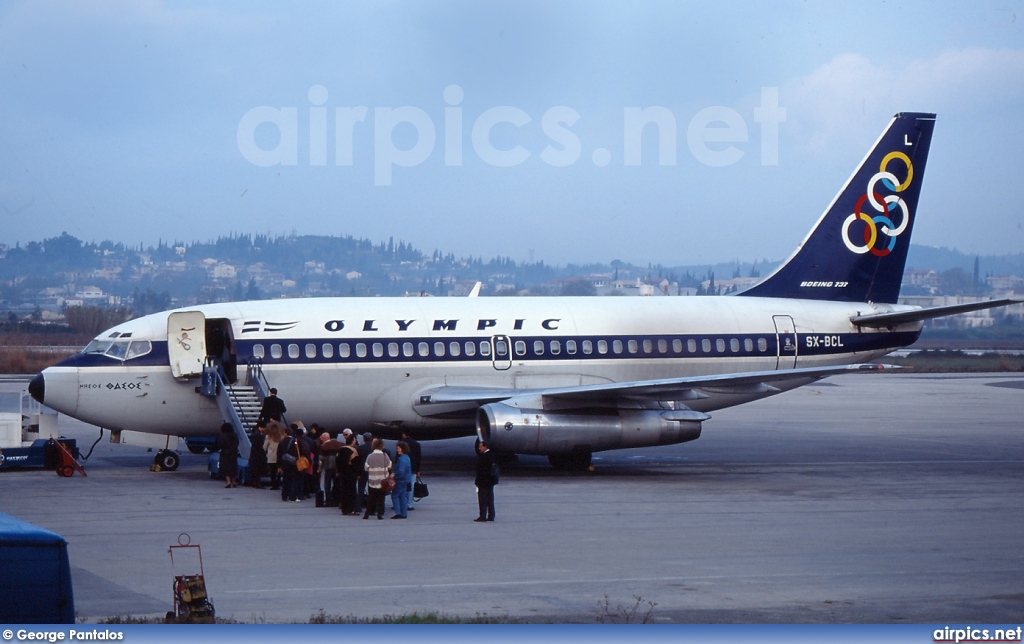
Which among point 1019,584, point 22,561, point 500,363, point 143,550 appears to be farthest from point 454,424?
point 22,561

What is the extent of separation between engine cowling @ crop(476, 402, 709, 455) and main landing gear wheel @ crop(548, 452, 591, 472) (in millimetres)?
1101

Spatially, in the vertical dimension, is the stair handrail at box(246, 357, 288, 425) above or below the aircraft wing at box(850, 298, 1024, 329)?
below

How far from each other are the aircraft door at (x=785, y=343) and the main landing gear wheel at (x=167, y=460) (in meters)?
15.3

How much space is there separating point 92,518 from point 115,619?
842 centimetres

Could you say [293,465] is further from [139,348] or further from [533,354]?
[533,354]

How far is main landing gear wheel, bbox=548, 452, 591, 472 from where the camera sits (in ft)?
93.6

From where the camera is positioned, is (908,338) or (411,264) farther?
(411,264)

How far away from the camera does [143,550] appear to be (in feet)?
58.3

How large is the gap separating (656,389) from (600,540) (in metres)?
8.25

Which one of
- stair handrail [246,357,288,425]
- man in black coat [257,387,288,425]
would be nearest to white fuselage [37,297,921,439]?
stair handrail [246,357,288,425]

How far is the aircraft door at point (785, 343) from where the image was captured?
3105 cm

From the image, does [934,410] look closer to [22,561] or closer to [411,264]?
[22,561]

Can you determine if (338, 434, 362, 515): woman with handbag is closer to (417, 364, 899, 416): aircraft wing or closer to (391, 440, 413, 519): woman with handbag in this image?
(391, 440, 413, 519): woman with handbag

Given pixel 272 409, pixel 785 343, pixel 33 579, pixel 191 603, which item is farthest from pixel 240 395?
pixel 33 579
